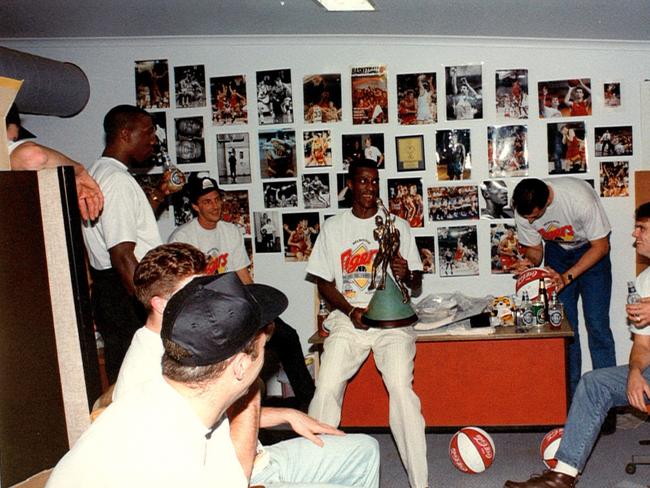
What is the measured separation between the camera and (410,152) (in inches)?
216

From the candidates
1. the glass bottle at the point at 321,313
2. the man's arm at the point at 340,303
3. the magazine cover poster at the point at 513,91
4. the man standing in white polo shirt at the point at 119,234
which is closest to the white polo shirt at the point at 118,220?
the man standing in white polo shirt at the point at 119,234

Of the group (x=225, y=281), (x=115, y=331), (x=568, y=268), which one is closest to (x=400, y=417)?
(x=115, y=331)

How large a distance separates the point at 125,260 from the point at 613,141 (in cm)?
359

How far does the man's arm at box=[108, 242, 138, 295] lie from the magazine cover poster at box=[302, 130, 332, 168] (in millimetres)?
2425

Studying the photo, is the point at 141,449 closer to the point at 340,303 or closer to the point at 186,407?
the point at 186,407

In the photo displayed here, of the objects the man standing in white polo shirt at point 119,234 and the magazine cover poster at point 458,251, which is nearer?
the man standing in white polo shirt at point 119,234

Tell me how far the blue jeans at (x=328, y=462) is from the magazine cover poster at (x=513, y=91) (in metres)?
3.40

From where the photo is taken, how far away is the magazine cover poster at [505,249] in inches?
213

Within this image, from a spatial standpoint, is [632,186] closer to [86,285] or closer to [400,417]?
[400,417]

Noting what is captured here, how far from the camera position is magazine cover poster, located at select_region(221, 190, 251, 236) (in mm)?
5680

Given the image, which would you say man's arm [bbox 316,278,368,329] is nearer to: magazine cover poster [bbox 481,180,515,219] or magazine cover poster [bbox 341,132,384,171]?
magazine cover poster [bbox 341,132,384,171]

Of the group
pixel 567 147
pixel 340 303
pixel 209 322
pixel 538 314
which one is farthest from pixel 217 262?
pixel 209 322

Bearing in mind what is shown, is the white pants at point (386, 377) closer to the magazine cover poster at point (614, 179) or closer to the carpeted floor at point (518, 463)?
the carpeted floor at point (518, 463)

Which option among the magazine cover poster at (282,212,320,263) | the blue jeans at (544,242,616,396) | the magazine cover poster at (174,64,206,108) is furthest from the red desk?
the magazine cover poster at (174,64,206,108)
